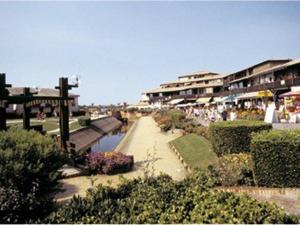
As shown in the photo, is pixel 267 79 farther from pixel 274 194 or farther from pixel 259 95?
pixel 274 194

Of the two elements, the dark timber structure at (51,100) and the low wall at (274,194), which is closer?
the low wall at (274,194)

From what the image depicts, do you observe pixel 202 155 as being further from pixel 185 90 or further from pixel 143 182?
pixel 185 90

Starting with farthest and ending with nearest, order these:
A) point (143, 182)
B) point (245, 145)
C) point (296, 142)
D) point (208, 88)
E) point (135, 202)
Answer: point (208, 88) < point (245, 145) < point (296, 142) < point (143, 182) < point (135, 202)

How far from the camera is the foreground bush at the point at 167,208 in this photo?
6.09 m

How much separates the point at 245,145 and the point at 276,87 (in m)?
32.5

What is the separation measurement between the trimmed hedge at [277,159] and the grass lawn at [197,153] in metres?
3.45

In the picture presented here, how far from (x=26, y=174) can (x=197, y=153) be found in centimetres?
1154

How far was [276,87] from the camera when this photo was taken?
147 feet

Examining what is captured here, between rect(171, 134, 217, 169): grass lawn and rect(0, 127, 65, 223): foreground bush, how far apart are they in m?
7.07

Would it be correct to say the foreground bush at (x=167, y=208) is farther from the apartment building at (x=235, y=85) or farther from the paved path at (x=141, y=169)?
the apartment building at (x=235, y=85)

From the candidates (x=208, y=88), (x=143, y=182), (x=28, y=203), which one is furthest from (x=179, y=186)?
(x=208, y=88)

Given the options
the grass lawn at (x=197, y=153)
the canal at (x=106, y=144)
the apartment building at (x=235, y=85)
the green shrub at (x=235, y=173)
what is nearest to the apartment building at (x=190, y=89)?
the apartment building at (x=235, y=85)

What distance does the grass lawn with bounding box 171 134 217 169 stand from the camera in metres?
16.0

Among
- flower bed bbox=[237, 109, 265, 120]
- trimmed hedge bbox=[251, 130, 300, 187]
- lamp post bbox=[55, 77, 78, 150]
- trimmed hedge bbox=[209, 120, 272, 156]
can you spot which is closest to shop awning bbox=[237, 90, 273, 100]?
flower bed bbox=[237, 109, 265, 120]
